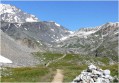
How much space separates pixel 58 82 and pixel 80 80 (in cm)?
1134

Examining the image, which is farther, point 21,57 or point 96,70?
point 21,57

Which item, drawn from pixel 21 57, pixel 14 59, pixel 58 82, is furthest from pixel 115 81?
pixel 21 57

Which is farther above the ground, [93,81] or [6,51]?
[6,51]

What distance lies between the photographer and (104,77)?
44.8 metres

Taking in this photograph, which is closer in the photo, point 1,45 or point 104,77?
point 104,77

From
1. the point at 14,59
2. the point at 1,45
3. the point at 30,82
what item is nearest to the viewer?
the point at 30,82

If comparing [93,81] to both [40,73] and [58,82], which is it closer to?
[58,82]

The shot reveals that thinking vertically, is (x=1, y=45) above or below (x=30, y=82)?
above

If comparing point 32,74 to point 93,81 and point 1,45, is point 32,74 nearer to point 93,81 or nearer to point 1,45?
point 93,81

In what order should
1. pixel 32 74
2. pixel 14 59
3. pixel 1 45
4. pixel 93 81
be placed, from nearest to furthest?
pixel 93 81, pixel 32 74, pixel 14 59, pixel 1 45

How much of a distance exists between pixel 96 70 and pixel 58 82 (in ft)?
35.1

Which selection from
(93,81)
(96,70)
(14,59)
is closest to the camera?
(93,81)

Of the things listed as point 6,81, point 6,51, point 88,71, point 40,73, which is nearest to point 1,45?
point 6,51

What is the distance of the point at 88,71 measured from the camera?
4631 centimetres
